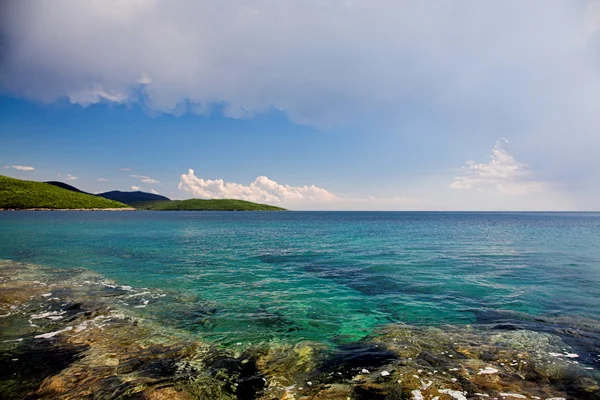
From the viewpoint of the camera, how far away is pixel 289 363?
10.9 meters

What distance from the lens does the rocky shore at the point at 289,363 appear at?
8875mm

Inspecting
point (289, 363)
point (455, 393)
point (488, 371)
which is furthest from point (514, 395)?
point (289, 363)

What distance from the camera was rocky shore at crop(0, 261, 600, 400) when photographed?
8875 mm

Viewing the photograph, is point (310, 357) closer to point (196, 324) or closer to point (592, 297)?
point (196, 324)

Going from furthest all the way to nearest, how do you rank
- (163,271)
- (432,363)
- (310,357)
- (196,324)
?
(163,271) < (196,324) < (310,357) < (432,363)

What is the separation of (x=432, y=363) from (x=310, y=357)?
4.43 m

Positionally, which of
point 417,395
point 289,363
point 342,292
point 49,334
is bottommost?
point 342,292

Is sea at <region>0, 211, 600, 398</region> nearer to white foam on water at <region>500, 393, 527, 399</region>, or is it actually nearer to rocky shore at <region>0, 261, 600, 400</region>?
rocky shore at <region>0, 261, 600, 400</region>

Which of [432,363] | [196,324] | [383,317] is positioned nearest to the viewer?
[432,363]

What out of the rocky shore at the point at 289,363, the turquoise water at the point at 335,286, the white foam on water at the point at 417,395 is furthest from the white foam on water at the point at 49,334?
the white foam on water at the point at 417,395

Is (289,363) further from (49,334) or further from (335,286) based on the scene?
(335,286)

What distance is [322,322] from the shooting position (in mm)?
15977

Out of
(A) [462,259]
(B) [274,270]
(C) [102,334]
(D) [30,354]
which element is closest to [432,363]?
(C) [102,334]

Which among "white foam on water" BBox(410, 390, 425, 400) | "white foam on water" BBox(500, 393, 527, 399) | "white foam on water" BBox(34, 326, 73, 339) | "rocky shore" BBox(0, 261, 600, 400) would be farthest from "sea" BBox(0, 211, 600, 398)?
"white foam on water" BBox(410, 390, 425, 400)
